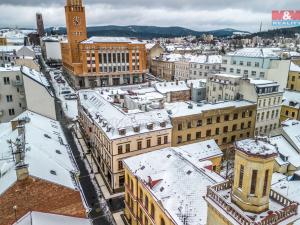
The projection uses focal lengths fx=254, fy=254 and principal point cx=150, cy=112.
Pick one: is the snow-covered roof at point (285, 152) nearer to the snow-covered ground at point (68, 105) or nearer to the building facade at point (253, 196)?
the building facade at point (253, 196)

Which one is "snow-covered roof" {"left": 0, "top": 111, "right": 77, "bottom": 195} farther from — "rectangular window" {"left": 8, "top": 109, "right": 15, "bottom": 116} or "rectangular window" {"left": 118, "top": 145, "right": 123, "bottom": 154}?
"rectangular window" {"left": 8, "top": 109, "right": 15, "bottom": 116}

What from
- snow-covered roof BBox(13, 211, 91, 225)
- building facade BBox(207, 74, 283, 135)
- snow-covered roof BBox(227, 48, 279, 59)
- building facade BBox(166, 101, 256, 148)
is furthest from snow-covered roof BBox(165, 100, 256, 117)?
snow-covered roof BBox(13, 211, 91, 225)

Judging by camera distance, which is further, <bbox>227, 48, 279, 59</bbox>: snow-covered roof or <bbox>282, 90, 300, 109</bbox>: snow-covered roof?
<bbox>227, 48, 279, 59</bbox>: snow-covered roof

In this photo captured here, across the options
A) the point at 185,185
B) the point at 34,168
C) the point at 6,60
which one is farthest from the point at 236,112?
the point at 6,60

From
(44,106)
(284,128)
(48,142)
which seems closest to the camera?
→ (48,142)

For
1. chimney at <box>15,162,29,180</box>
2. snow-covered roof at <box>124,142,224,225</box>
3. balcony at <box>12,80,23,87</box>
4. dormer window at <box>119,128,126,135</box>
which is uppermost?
balcony at <box>12,80,23,87</box>

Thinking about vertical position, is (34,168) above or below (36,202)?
above

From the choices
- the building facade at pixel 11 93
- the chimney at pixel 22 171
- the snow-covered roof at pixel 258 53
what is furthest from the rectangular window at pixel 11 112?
the snow-covered roof at pixel 258 53

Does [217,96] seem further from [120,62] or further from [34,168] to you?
[120,62]
